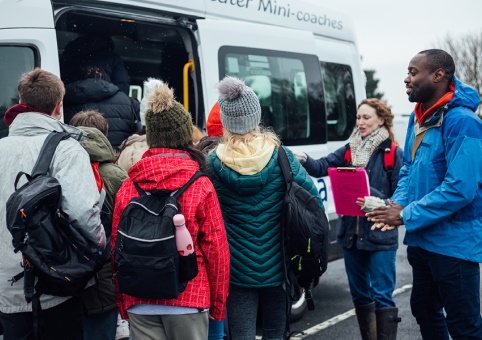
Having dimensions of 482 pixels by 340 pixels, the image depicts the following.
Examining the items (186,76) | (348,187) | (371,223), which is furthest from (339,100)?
(348,187)

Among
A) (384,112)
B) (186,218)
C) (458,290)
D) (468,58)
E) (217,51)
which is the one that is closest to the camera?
(186,218)

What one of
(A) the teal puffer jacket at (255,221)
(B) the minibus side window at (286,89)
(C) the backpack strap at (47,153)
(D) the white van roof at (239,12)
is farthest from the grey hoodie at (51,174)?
(B) the minibus side window at (286,89)

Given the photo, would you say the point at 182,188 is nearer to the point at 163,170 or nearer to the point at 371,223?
the point at 163,170

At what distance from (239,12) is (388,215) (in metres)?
2.83

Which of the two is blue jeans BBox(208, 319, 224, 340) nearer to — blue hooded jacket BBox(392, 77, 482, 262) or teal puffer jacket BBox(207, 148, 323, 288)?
teal puffer jacket BBox(207, 148, 323, 288)

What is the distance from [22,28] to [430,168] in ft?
8.62

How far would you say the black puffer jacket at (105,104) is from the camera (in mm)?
4547

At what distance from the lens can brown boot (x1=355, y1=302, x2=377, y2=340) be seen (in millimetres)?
4105

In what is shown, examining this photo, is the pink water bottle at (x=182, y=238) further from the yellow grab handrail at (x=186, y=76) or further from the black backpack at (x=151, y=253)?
the yellow grab handrail at (x=186, y=76)

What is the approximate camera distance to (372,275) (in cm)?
406

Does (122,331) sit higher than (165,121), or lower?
lower

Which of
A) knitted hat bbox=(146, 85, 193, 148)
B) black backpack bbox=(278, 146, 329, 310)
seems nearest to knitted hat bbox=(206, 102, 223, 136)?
black backpack bbox=(278, 146, 329, 310)

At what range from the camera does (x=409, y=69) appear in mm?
3104

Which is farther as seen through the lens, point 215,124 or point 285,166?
point 215,124
